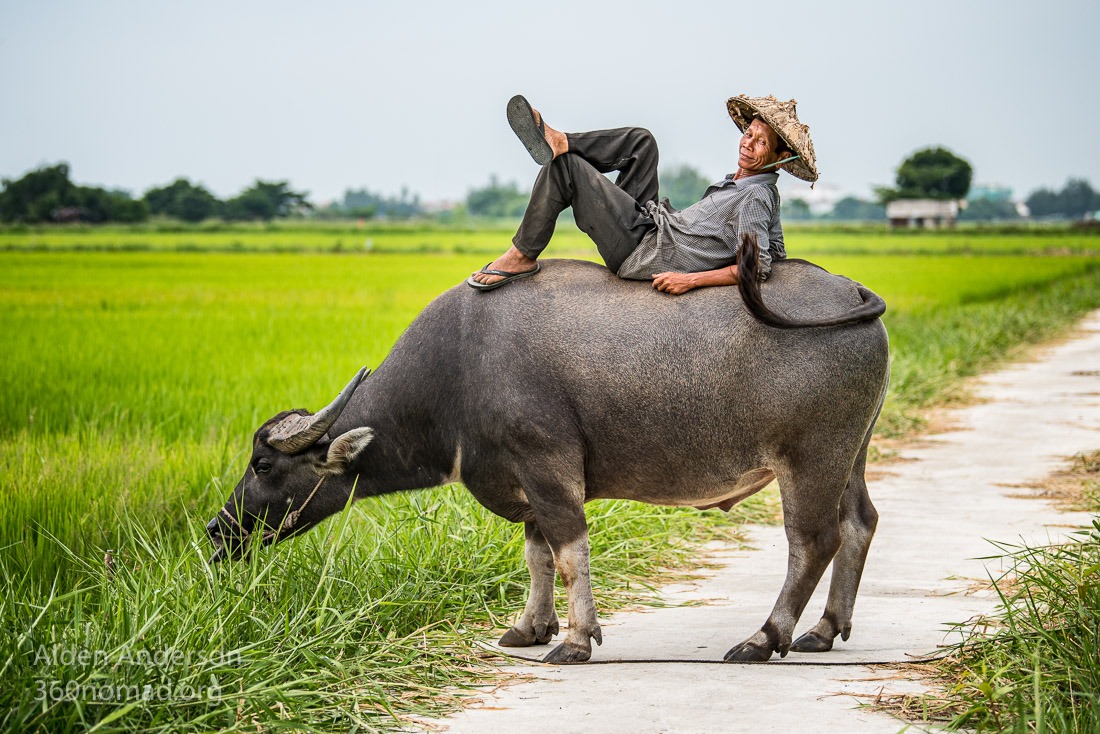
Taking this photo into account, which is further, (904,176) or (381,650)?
(904,176)

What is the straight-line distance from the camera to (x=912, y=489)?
275 inches

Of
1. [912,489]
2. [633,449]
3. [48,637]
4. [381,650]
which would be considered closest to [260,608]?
[381,650]

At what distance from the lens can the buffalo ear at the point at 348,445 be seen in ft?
13.6

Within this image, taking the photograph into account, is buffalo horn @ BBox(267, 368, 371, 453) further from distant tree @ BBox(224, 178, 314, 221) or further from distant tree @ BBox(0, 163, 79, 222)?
distant tree @ BBox(224, 178, 314, 221)

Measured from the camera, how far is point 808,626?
4426 mm

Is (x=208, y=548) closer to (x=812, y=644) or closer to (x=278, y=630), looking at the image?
(x=278, y=630)

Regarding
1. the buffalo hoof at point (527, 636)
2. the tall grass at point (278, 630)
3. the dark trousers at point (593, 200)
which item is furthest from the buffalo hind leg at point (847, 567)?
the dark trousers at point (593, 200)

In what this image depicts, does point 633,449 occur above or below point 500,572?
above

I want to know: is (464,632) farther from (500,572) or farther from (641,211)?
(641,211)

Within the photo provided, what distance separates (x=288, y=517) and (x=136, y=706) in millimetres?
1423

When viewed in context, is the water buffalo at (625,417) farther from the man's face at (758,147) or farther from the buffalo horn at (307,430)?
the man's face at (758,147)

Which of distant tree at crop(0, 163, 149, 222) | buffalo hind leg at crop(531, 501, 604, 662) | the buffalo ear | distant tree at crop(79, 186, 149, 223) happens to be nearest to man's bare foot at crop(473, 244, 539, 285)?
the buffalo ear

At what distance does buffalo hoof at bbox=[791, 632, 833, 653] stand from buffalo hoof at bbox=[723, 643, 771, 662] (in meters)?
0.26

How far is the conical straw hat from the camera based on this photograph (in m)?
4.07
